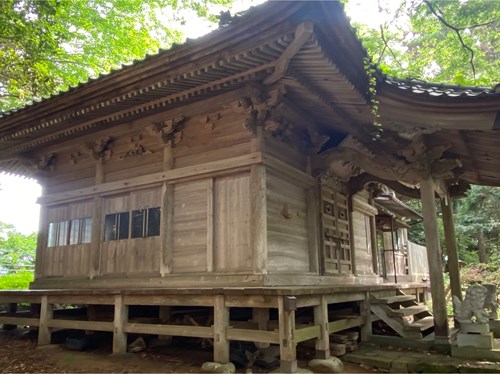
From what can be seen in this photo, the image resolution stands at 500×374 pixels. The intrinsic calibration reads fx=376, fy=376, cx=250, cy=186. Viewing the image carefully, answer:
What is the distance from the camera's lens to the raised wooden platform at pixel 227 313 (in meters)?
4.88

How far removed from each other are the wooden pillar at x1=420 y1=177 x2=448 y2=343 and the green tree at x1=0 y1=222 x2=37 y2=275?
21595 millimetres

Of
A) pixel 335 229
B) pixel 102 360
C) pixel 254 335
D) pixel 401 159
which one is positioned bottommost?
pixel 102 360

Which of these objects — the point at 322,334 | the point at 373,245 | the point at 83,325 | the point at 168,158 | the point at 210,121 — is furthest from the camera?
the point at 373,245

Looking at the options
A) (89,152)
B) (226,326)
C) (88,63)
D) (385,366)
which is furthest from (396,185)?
(88,63)

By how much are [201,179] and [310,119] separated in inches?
99.8

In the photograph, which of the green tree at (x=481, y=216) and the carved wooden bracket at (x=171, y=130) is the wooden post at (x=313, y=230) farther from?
the green tree at (x=481, y=216)

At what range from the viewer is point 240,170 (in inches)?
262

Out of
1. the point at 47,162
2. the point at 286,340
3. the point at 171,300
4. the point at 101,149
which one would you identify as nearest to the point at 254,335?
the point at 286,340

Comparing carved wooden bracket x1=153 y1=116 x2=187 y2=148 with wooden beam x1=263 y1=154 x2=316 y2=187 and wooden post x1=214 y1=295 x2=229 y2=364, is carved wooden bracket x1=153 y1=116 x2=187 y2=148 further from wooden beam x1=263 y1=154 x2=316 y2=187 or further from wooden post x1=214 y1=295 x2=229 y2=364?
wooden post x1=214 y1=295 x2=229 y2=364

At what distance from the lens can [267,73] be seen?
5.82 meters

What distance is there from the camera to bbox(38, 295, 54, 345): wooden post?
7.34 m

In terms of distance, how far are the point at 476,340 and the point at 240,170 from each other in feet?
15.0

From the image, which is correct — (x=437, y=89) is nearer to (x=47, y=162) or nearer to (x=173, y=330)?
(x=173, y=330)

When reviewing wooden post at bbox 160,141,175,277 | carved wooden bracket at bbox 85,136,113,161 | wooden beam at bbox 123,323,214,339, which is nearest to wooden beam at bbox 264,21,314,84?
wooden post at bbox 160,141,175,277
